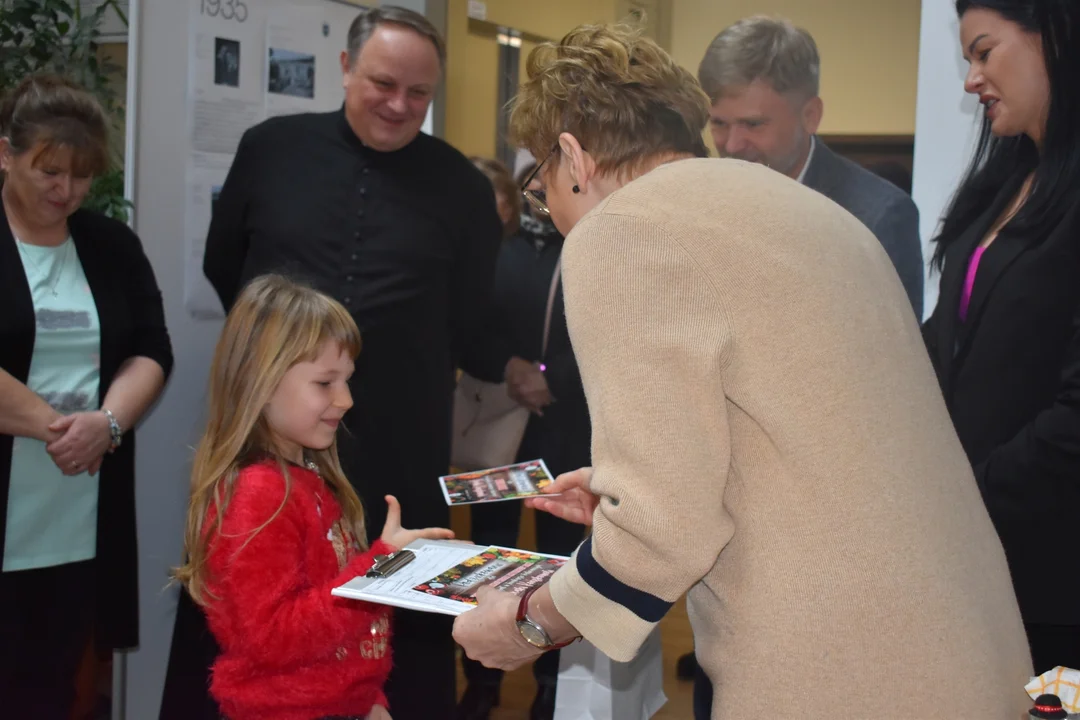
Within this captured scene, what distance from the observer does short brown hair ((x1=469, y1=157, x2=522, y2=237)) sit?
363 cm

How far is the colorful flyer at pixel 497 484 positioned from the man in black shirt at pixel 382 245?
509 millimetres

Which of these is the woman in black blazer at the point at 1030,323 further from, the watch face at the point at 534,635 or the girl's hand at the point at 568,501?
the watch face at the point at 534,635

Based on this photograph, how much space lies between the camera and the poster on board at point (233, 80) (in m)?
3.01

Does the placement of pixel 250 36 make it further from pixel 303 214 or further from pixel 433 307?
pixel 433 307

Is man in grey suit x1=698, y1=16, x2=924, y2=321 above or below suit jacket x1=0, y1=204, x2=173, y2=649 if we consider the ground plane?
above

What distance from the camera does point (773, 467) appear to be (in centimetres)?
108

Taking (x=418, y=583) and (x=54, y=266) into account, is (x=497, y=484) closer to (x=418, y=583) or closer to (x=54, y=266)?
(x=418, y=583)

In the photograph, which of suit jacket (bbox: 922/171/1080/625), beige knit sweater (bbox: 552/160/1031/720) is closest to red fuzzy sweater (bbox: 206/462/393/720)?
beige knit sweater (bbox: 552/160/1031/720)

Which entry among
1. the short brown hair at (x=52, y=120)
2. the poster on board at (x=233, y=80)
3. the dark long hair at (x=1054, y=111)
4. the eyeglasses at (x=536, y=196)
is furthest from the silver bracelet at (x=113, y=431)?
the dark long hair at (x=1054, y=111)

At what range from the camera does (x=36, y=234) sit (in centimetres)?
244

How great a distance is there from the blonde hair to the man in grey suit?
994 millimetres

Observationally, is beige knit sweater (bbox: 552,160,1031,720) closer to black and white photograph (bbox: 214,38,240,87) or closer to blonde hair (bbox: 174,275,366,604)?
blonde hair (bbox: 174,275,366,604)

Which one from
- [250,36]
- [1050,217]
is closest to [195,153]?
[250,36]

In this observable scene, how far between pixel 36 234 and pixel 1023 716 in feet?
7.41
